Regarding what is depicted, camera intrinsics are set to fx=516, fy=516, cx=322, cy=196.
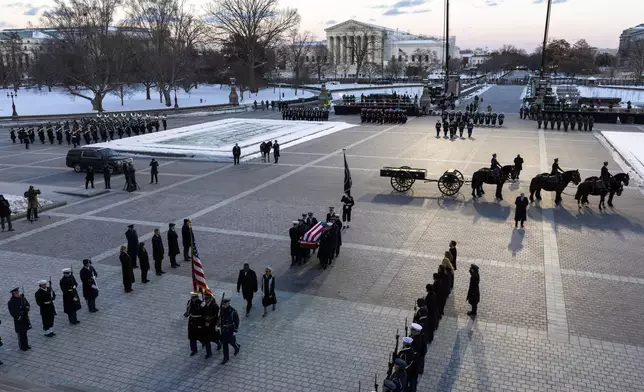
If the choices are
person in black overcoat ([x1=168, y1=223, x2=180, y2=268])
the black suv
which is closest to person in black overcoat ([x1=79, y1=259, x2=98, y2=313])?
person in black overcoat ([x1=168, y1=223, x2=180, y2=268])

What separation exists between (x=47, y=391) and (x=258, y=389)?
323cm

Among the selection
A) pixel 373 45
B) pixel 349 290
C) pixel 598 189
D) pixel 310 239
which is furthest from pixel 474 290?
pixel 373 45

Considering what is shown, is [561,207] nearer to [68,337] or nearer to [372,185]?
[372,185]

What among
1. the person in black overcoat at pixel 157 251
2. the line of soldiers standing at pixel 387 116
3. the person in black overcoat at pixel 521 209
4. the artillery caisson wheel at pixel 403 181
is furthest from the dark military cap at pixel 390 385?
the line of soldiers standing at pixel 387 116

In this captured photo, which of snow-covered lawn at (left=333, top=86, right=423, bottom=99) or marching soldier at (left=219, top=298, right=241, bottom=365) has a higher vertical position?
snow-covered lawn at (left=333, top=86, right=423, bottom=99)

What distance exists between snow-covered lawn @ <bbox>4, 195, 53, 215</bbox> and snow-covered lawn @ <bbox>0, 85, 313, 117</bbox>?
1720 inches

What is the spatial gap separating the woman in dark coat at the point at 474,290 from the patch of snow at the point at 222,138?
19.7 meters

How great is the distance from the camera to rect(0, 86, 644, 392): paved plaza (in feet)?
27.5

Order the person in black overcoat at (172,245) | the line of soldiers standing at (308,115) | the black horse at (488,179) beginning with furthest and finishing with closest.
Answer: the line of soldiers standing at (308,115)
the black horse at (488,179)
the person in black overcoat at (172,245)

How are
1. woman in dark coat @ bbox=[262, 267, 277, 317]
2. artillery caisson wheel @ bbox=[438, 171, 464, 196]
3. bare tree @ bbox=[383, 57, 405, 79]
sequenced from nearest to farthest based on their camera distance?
woman in dark coat @ bbox=[262, 267, 277, 317]
artillery caisson wheel @ bbox=[438, 171, 464, 196]
bare tree @ bbox=[383, 57, 405, 79]

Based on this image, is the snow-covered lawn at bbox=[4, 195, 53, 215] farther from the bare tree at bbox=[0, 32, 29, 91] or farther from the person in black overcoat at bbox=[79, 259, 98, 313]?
the bare tree at bbox=[0, 32, 29, 91]

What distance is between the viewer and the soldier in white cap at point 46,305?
9.34 m

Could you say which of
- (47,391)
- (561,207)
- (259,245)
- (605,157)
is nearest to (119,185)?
(259,245)

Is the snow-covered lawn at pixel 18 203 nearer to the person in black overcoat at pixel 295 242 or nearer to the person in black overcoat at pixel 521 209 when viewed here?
the person in black overcoat at pixel 295 242
